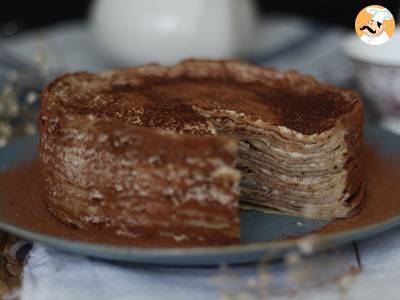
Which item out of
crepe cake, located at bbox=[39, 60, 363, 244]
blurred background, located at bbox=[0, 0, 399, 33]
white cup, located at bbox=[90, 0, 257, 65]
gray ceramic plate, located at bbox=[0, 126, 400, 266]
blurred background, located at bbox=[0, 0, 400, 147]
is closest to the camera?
gray ceramic plate, located at bbox=[0, 126, 400, 266]

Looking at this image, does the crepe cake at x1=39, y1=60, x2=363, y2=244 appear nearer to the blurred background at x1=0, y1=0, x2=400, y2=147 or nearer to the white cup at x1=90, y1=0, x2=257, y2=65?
the blurred background at x1=0, y1=0, x2=400, y2=147

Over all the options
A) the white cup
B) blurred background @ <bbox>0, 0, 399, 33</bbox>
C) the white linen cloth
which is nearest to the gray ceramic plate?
the white linen cloth

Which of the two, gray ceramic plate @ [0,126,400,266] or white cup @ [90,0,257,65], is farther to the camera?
white cup @ [90,0,257,65]

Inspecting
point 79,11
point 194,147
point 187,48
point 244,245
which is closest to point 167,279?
point 244,245

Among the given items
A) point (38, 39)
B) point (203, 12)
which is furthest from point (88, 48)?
point (203, 12)

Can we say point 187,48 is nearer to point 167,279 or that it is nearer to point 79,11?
point 167,279

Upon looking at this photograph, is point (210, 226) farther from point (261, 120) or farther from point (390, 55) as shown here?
point (390, 55)

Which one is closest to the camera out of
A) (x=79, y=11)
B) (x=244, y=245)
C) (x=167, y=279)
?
(x=244, y=245)
